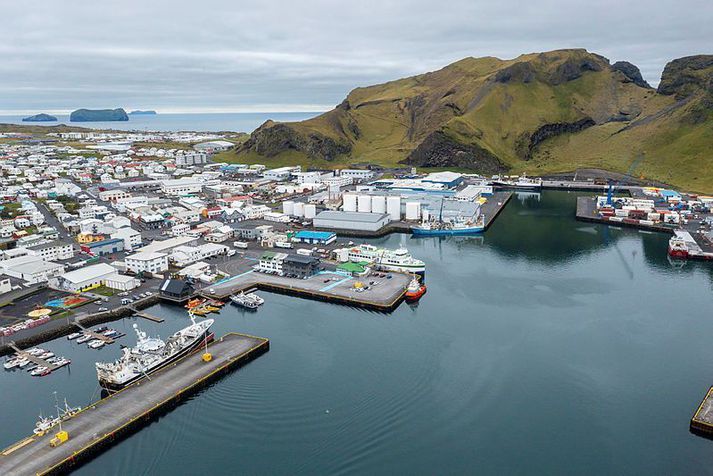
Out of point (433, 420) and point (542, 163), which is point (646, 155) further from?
point (433, 420)

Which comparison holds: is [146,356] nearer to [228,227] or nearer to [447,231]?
[228,227]

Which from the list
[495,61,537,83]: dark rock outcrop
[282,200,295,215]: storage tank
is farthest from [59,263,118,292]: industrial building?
[495,61,537,83]: dark rock outcrop

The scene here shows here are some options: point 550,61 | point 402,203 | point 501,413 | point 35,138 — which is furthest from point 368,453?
point 35,138

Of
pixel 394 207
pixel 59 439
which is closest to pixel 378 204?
pixel 394 207

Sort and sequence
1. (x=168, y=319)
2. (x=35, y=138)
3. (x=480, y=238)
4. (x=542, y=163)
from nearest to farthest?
(x=168, y=319) < (x=480, y=238) < (x=542, y=163) < (x=35, y=138)

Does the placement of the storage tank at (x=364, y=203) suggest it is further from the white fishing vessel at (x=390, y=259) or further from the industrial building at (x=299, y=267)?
the industrial building at (x=299, y=267)
